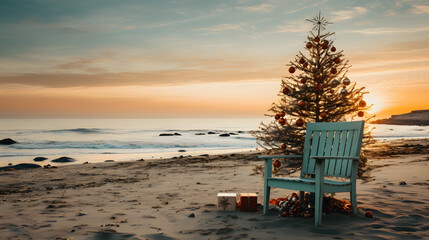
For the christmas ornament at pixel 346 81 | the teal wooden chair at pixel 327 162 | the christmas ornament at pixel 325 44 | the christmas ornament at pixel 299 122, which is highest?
the christmas ornament at pixel 325 44

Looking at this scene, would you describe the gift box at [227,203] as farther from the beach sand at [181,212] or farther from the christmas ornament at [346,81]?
the christmas ornament at [346,81]

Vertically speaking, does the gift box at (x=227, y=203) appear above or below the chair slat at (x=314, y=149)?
below

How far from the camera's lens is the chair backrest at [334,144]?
448cm

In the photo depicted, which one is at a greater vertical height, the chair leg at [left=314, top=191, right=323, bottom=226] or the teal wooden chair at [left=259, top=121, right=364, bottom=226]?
the teal wooden chair at [left=259, top=121, right=364, bottom=226]

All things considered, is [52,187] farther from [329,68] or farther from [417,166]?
[417,166]

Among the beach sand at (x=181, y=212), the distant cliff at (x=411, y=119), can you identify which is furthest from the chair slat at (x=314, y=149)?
the distant cliff at (x=411, y=119)

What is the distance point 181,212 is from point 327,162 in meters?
2.29

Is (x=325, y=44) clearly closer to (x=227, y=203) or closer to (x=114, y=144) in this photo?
(x=227, y=203)

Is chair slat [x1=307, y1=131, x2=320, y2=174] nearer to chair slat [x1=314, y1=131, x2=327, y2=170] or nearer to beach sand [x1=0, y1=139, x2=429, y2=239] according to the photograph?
chair slat [x1=314, y1=131, x2=327, y2=170]

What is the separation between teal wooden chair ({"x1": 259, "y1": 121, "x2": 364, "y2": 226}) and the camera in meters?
4.12

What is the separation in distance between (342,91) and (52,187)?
6367 mm

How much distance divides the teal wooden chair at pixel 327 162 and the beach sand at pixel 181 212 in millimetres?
412

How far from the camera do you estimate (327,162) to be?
4.95 m

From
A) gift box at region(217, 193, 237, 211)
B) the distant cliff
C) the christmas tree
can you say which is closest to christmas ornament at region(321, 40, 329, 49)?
the christmas tree
